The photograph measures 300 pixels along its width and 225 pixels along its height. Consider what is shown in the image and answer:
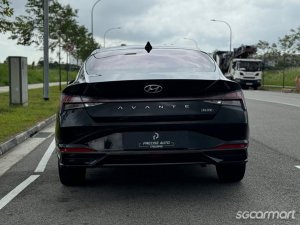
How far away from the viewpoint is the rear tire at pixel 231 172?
19.5 feet

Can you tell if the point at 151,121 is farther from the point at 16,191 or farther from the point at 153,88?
the point at 16,191

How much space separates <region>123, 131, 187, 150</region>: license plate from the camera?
16.8 ft

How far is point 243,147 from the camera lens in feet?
17.5

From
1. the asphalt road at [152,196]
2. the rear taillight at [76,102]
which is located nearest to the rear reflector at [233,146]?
the asphalt road at [152,196]

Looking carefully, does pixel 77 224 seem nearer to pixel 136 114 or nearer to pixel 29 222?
pixel 29 222

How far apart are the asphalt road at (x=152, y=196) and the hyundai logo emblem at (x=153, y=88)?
111 centimetres

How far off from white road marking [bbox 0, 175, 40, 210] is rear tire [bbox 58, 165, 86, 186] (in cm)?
47

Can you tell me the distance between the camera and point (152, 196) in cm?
546

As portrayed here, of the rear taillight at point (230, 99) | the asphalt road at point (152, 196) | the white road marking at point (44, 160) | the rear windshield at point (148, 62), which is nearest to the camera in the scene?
the asphalt road at point (152, 196)

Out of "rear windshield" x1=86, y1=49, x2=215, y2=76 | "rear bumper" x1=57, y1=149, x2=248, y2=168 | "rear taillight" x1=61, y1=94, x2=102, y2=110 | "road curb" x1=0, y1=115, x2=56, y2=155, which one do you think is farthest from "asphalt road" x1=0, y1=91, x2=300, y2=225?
"rear windshield" x1=86, y1=49, x2=215, y2=76

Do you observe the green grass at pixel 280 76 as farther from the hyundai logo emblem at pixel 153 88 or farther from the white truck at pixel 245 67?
the hyundai logo emblem at pixel 153 88

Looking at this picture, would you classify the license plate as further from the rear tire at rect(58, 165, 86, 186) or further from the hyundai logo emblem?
the rear tire at rect(58, 165, 86, 186)

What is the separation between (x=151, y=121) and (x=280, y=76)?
5676 centimetres

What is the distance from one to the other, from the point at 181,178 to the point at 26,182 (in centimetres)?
188
